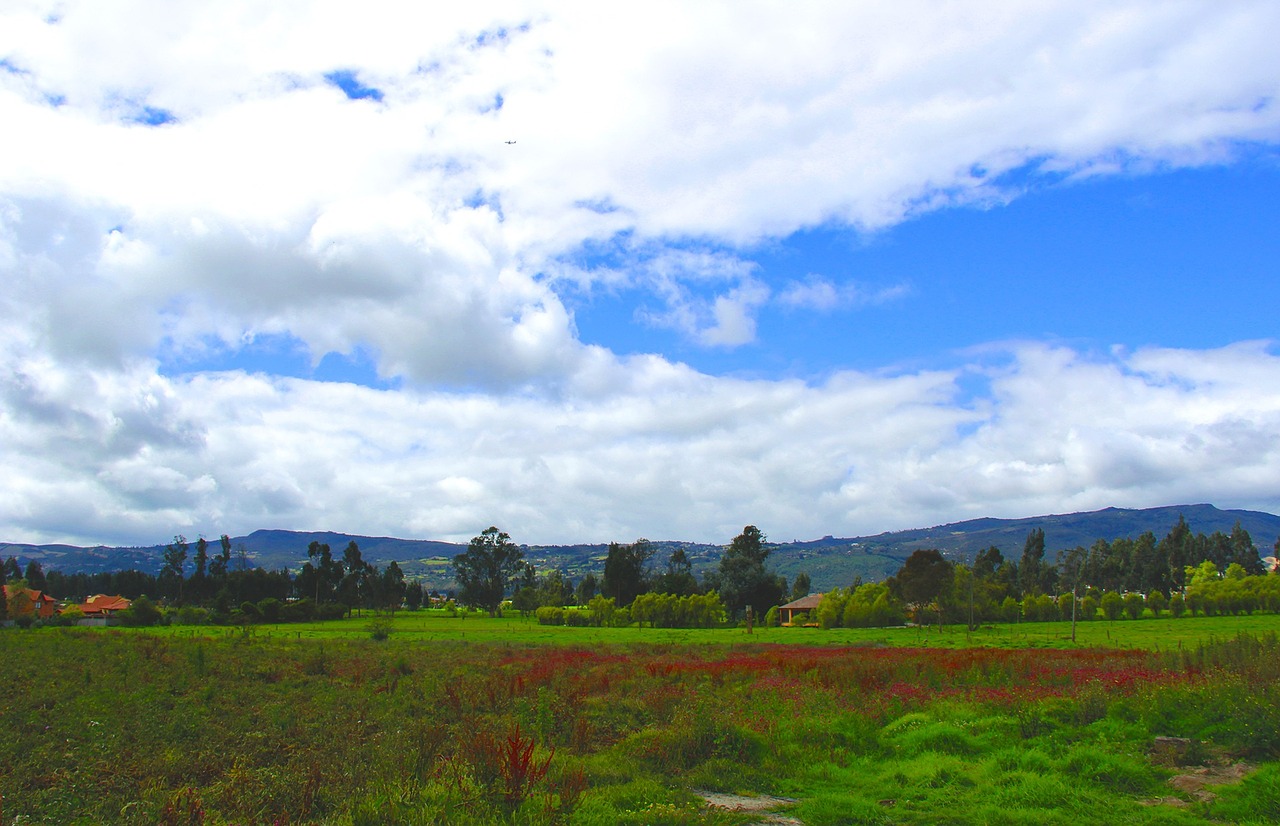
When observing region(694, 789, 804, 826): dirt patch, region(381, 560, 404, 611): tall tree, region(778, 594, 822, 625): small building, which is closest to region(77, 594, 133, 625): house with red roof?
region(381, 560, 404, 611): tall tree

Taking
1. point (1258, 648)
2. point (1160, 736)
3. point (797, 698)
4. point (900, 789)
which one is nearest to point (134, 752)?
point (900, 789)

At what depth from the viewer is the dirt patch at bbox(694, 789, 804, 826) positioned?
941 cm

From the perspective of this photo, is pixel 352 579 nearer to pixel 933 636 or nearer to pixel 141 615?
pixel 141 615

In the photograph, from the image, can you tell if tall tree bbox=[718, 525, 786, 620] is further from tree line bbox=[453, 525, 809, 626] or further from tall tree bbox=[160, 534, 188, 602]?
tall tree bbox=[160, 534, 188, 602]

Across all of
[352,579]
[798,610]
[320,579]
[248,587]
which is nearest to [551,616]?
[798,610]

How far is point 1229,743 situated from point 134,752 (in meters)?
16.6

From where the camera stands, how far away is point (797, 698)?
1759 centimetres

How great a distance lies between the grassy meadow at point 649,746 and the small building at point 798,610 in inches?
Answer: 3056

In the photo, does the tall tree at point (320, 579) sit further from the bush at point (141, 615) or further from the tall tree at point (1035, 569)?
the tall tree at point (1035, 569)

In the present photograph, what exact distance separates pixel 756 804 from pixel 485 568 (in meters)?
123

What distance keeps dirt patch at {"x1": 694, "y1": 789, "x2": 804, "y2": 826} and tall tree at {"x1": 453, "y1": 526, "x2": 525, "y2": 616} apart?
390 feet

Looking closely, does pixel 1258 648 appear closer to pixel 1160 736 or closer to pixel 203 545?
pixel 1160 736

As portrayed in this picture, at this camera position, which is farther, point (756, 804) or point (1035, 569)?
point (1035, 569)

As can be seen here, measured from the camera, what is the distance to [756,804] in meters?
10.3
